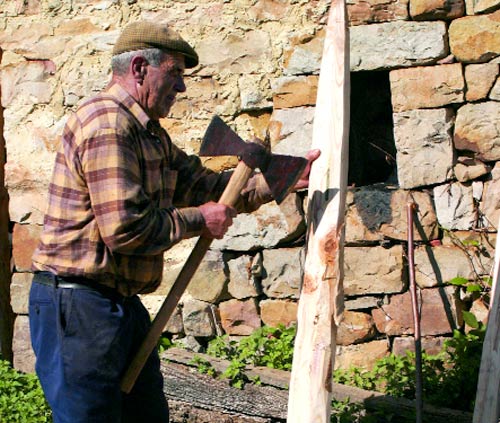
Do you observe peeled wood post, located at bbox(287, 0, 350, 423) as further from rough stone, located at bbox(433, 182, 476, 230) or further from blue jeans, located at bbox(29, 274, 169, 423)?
rough stone, located at bbox(433, 182, 476, 230)

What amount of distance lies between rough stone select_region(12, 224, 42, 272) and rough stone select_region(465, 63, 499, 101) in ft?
8.66

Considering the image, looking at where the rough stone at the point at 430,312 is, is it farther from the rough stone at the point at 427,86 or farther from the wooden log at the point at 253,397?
the rough stone at the point at 427,86

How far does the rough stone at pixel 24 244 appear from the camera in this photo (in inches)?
220

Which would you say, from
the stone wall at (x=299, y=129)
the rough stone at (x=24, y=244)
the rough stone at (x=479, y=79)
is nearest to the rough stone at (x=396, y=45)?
the stone wall at (x=299, y=129)

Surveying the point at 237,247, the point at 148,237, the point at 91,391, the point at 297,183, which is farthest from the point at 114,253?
the point at 237,247

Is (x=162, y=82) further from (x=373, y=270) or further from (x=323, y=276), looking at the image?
(x=373, y=270)

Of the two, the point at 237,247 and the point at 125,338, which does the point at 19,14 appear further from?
the point at 125,338

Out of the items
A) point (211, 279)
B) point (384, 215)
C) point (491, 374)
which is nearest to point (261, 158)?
point (491, 374)

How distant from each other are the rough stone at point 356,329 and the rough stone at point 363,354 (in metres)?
0.04

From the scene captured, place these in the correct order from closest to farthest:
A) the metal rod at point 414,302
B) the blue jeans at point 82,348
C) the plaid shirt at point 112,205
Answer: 1. the plaid shirt at point 112,205
2. the blue jeans at point 82,348
3. the metal rod at point 414,302

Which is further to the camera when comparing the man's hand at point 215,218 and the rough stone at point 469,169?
the rough stone at point 469,169

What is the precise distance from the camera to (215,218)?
342cm

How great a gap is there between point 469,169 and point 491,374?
1.30m

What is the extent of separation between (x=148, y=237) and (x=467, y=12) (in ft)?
8.26
